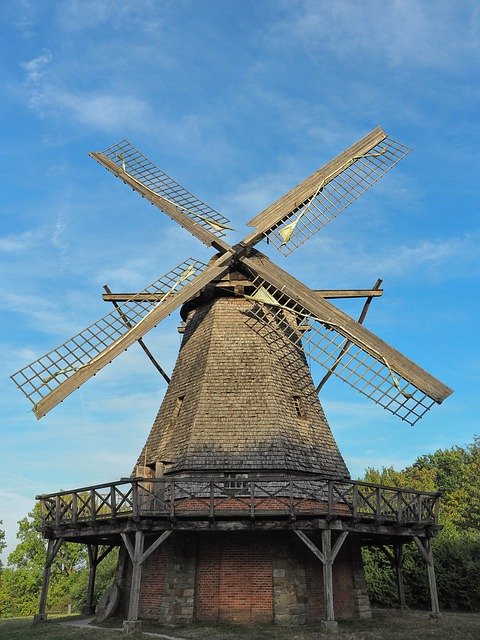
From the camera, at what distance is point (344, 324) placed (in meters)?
15.6

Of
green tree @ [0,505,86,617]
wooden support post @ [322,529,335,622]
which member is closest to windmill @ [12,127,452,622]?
wooden support post @ [322,529,335,622]

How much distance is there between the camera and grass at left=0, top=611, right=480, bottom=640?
37.3ft

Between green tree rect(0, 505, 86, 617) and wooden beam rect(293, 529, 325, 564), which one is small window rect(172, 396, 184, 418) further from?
green tree rect(0, 505, 86, 617)

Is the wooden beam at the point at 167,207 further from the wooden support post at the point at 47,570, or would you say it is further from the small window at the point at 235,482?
the wooden support post at the point at 47,570

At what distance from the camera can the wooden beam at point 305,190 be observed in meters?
17.3

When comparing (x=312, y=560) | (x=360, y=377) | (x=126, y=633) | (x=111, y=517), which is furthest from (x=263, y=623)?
(x=360, y=377)

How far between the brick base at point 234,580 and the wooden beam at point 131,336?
175 inches

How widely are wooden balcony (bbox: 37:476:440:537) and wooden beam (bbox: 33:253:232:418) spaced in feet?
7.78

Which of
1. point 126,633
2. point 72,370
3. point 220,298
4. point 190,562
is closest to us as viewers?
point 126,633

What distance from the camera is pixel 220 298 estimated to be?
55.7 ft

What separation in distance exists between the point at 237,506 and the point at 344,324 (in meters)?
5.72

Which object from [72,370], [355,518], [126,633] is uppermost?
[72,370]

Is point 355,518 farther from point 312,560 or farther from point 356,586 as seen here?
point 356,586

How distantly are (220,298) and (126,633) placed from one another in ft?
30.0
